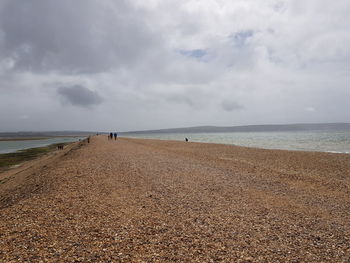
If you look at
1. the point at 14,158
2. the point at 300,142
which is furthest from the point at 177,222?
the point at 300,142

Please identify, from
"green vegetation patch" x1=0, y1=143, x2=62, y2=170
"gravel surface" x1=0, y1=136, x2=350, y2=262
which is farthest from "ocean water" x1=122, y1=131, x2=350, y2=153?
"green vegetation patch" x1=0, y1=143, x2=62, y2=170

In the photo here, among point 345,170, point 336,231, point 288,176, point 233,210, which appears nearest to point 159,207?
point 233,210

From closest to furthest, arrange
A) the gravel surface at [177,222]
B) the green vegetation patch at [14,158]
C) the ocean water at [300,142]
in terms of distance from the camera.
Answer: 1. the gravel surface at [177,222]
2. the green vegetation patch at [14,158]
3. the ocean water at [300,142]

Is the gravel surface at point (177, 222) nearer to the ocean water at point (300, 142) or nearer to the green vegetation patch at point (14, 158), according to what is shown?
the green vegetation patch at point (14, 158)

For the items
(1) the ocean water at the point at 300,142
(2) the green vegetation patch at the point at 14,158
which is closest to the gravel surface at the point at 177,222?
(2) the green vegetation patch at the point at 14,158

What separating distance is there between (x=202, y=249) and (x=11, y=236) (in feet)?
15.9

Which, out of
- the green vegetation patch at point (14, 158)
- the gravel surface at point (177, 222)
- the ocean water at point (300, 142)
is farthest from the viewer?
the ocean water at point (300, 142)

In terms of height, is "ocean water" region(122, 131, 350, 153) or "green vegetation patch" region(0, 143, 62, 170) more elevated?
"ocean water" region(122, 131, 350, 153)

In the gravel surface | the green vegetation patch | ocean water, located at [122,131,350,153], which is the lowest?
the green vegetation patch

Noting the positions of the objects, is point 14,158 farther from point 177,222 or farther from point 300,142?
point 300,142

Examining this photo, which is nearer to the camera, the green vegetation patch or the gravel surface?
the gravel surface

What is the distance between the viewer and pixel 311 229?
20.1ft

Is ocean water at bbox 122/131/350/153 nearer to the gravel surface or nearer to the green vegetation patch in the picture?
the gravel surface

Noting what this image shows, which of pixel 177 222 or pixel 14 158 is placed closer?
pixel 177 222
